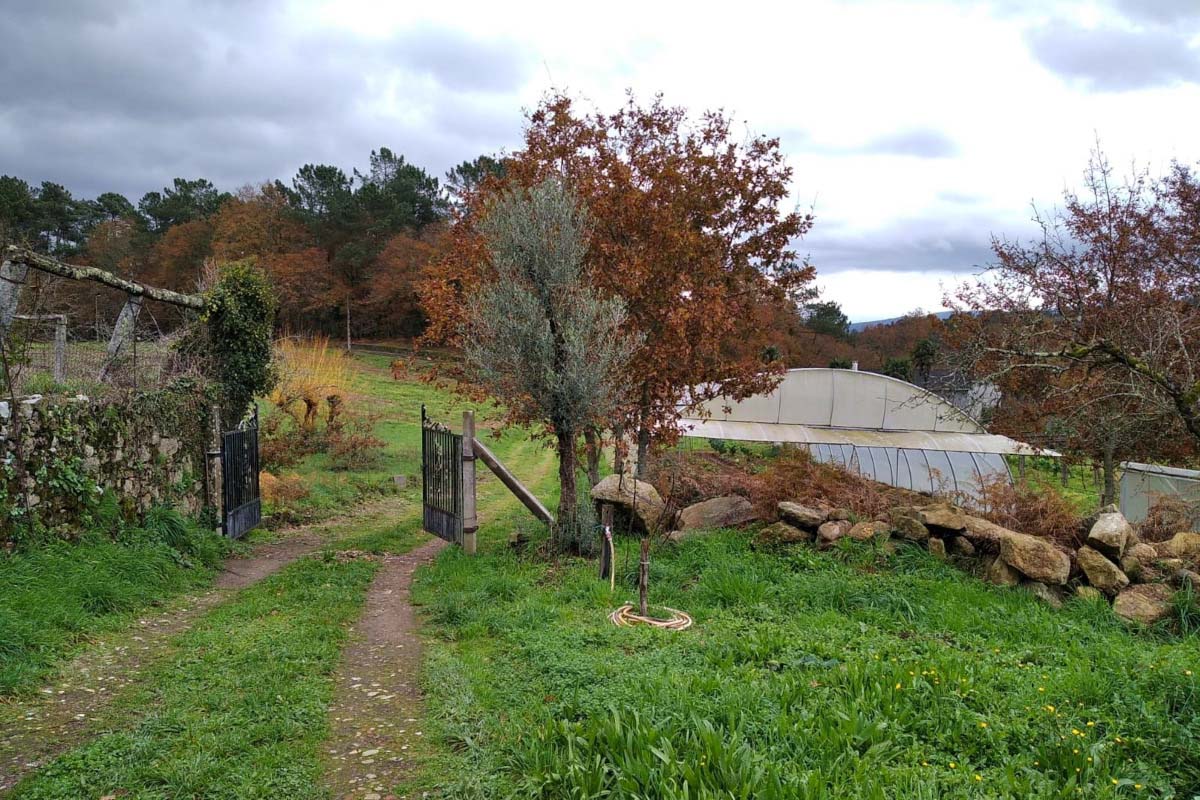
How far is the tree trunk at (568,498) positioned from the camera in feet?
29.8

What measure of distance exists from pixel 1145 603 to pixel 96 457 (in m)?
10.4

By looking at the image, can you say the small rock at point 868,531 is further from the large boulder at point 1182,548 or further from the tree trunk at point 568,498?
the tree trunk at point 568,498

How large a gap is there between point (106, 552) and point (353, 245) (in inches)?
1555

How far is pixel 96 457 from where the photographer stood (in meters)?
8.24

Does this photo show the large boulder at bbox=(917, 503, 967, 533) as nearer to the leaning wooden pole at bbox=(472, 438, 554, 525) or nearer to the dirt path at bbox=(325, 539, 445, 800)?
the leaning wooden pole at bbox=(472, 438, 554, 525)

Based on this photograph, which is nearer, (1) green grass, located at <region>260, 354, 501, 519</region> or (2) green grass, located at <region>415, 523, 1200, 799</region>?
(2) green grass, located at <region>415, 523, 1200, 799</region>

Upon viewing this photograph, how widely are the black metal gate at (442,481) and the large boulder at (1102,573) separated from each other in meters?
6.99

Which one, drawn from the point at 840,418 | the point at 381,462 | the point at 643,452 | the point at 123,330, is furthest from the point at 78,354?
the point at 840,418

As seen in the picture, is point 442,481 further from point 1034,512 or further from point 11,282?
point 1034,512

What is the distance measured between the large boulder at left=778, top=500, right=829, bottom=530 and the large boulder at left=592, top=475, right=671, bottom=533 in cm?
153

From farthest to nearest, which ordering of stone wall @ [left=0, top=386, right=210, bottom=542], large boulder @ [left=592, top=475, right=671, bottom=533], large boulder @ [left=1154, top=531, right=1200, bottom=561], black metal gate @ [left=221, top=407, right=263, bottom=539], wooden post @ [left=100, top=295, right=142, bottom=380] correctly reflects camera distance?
black metal gate @ [left=221, top=407, right=263, bottom=539], wooden post @ [left=100, top=295, right=142, bottom=380], large boulder @ [left=592, top=475, right=671, bottom=533], large boulder @ [left=1154, top=531, right=1200, bottom=561], stone wall @ [left=0, top=386, right=210, bottom=542]

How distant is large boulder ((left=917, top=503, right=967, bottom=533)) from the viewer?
7777 millimetres

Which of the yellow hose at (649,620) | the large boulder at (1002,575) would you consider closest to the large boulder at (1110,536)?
the large boulder at (1002,575)

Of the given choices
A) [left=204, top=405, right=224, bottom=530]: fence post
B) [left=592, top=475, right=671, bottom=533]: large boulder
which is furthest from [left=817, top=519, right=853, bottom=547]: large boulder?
[left=204, top=405, right=224, bottom=530]: fence post
